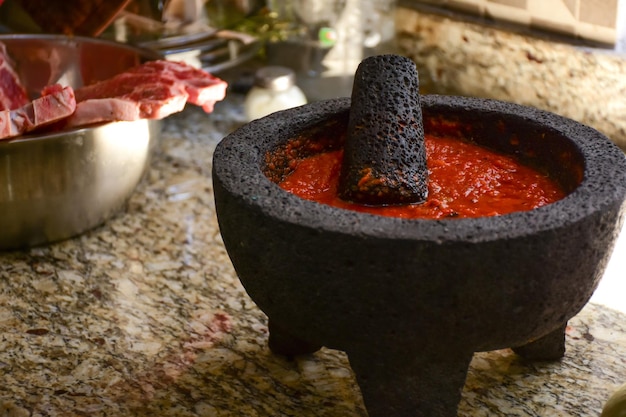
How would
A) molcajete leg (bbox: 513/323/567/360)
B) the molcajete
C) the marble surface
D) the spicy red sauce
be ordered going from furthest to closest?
the marble surface → molcajete leg (bbox: 513/323/567/360) → the spicy red sauce → the molcajete

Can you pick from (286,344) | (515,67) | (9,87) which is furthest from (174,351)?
(515,67)

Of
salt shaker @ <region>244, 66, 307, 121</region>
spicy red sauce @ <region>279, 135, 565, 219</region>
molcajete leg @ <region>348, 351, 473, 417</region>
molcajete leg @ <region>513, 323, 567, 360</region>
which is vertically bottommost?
molcajete leg @ <region>513, 323, 567, 360</region>

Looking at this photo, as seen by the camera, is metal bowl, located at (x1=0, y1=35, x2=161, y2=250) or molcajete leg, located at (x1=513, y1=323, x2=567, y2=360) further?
metal bowl, located at (x1=0, y1=35, x2=161, y2=250)

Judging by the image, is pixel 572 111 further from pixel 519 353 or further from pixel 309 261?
pixel 309 261

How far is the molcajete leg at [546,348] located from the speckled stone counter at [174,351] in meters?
0.02

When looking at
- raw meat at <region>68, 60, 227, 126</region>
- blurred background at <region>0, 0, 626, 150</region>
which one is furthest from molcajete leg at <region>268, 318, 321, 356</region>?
blurred background at <region>0, 0, 626, 150</region>

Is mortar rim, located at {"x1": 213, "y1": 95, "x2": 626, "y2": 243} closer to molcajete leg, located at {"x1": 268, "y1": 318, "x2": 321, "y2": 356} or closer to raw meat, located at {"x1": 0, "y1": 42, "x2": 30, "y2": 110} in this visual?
molcajete leg, located at {"x1": 268, "y1": 318, "x2": 321, "y2": 356}

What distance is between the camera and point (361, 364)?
105cm

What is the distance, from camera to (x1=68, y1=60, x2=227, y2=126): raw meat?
1.55 metres

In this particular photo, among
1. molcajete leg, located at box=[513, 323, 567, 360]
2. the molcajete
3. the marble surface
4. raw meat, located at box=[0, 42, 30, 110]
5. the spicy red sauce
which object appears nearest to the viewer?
the molcajete

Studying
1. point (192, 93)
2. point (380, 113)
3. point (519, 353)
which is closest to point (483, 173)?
point (380, 113)

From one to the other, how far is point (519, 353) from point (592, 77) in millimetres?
892

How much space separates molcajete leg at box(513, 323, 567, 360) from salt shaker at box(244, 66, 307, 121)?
1005 mm

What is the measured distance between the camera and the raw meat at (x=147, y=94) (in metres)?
1.55
